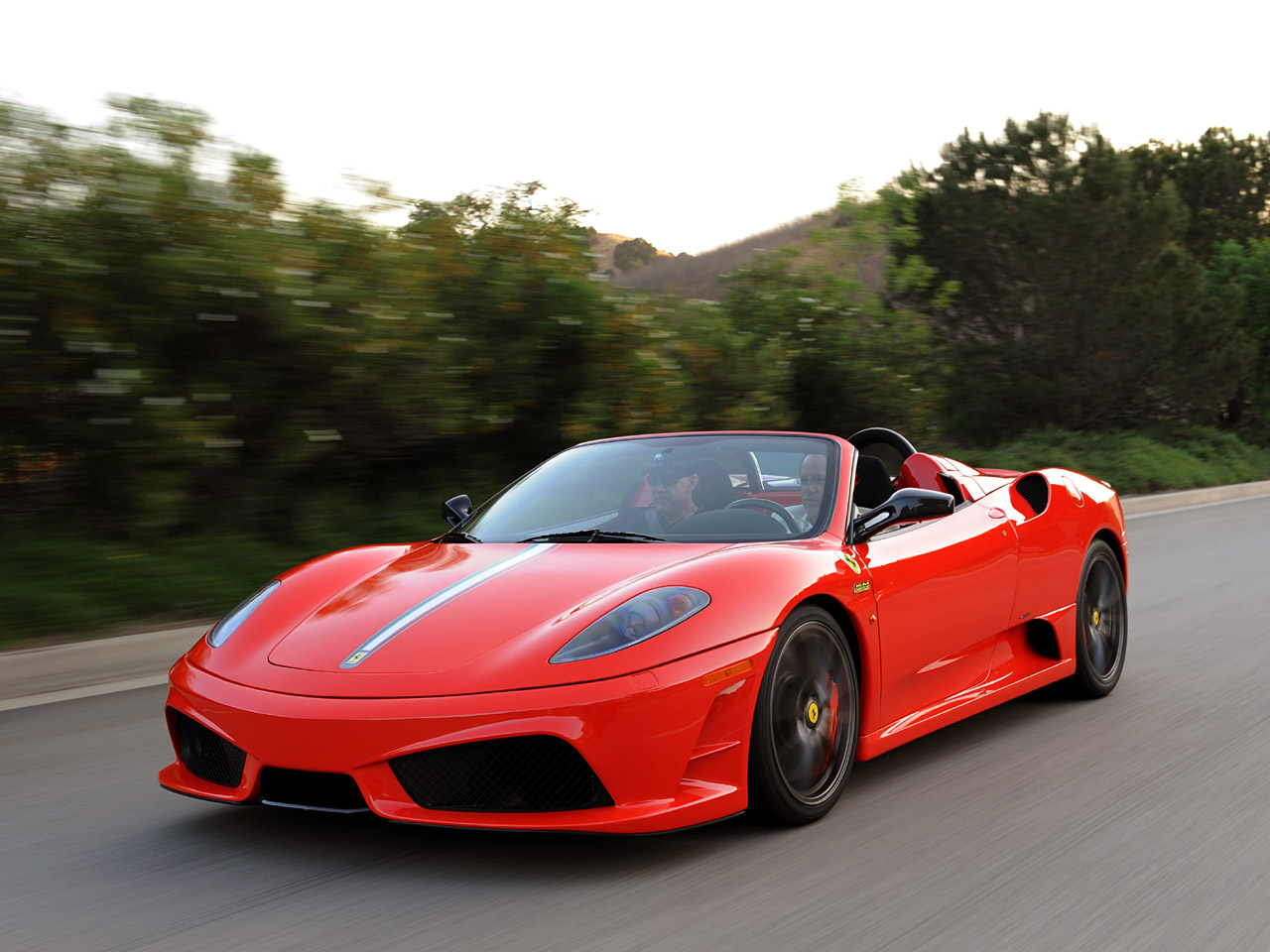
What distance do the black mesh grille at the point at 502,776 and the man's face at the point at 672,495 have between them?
1379 mm

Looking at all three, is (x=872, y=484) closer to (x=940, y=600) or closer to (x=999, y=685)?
(x=940, y=600)

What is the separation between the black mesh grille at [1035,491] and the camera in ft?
17.6

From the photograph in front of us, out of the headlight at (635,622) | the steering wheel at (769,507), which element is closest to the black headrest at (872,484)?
the steering wheel at (769,507)

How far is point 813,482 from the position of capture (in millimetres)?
4555

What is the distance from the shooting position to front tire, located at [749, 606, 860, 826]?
140 inches

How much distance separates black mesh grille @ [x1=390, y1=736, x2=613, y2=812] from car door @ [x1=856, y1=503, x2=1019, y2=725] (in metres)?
1.27

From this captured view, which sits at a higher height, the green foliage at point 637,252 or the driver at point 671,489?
the green foliage at point 637,252

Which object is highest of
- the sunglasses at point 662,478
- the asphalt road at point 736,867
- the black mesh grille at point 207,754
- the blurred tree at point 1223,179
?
the blurred tree at point 1223,179

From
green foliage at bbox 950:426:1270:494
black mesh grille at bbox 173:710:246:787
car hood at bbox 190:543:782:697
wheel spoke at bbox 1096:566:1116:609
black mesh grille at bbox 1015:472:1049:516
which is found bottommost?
green foliage at bbox 950:426:1270:494

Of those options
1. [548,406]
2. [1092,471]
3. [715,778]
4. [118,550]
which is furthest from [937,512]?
[1092,471]

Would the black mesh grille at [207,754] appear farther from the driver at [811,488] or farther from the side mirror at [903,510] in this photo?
the side mirror at [903,510]

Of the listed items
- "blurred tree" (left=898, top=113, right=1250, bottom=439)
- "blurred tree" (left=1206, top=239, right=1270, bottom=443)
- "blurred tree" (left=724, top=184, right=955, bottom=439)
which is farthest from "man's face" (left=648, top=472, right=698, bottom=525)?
"blurred tree" (left=1206, top=239, right=1270, bottom=443)

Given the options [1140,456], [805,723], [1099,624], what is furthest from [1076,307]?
[805,723]

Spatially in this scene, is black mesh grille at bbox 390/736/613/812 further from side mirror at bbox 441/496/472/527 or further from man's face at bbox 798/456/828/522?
side mirror at bbox 441/496/472/527
